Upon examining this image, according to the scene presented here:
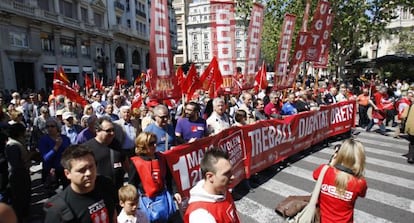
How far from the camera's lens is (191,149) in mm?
4609

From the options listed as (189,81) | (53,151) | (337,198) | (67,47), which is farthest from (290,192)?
(67,47)

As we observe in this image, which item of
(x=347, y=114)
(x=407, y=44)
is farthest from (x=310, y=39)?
(x=407, y=44)

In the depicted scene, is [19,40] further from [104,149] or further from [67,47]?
[104,149]

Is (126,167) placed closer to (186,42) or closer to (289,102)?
(289,102)

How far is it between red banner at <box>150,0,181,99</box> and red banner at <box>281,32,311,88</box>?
497cm

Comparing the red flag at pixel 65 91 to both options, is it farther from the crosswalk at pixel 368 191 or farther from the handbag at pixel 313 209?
the handbag at pixel 313 209

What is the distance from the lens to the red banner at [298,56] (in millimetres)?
9367

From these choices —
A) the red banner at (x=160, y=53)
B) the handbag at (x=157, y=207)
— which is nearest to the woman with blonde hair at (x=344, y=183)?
the handbag at (x=157, y=207)

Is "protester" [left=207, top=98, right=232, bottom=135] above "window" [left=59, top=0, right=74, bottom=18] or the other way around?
the other way around

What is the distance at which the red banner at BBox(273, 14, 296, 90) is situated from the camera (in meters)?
9.01

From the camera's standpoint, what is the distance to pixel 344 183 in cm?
270

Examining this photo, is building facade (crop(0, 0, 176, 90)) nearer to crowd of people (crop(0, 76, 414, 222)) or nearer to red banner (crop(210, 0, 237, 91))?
crowd of people (crop(0, 76, 414, 222))

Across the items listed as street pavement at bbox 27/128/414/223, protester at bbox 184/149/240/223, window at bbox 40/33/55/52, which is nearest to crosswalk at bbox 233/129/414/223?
street pavement at bbox 27/128/414/223

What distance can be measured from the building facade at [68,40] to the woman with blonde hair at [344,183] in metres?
23.7
